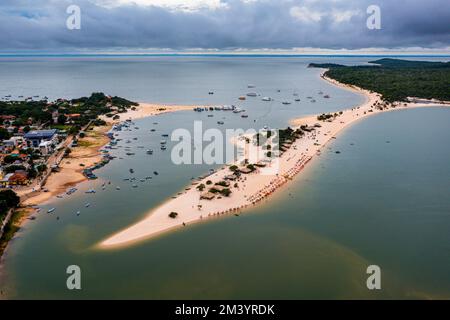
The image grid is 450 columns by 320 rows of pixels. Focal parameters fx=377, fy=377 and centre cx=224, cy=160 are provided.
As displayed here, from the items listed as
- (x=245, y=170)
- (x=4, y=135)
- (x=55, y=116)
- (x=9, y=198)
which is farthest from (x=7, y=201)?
(x=55, y=116)

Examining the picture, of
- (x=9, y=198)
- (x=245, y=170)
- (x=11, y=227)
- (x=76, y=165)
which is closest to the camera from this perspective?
(x=11, y=227)

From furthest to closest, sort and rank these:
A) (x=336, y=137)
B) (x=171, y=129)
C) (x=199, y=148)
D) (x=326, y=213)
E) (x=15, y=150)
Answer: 1. (x=171, y=129)
2. (x=336, y=137)
3. (x=199, y=148)
4. (x=15, y=150)
5. (x=326, y=213)

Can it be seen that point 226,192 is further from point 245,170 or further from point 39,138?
point 39,138

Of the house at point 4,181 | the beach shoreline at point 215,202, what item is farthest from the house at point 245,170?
the house at point 4,181

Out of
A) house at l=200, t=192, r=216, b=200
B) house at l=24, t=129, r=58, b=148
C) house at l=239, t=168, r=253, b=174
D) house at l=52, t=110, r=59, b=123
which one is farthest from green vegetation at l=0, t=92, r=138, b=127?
house at l=200, t=192, r=216, b=200

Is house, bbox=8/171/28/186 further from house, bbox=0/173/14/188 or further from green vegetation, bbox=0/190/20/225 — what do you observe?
green vegetation, bbox=0/190/20/225

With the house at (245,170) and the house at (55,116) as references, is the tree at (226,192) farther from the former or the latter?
the house at (55,116)
